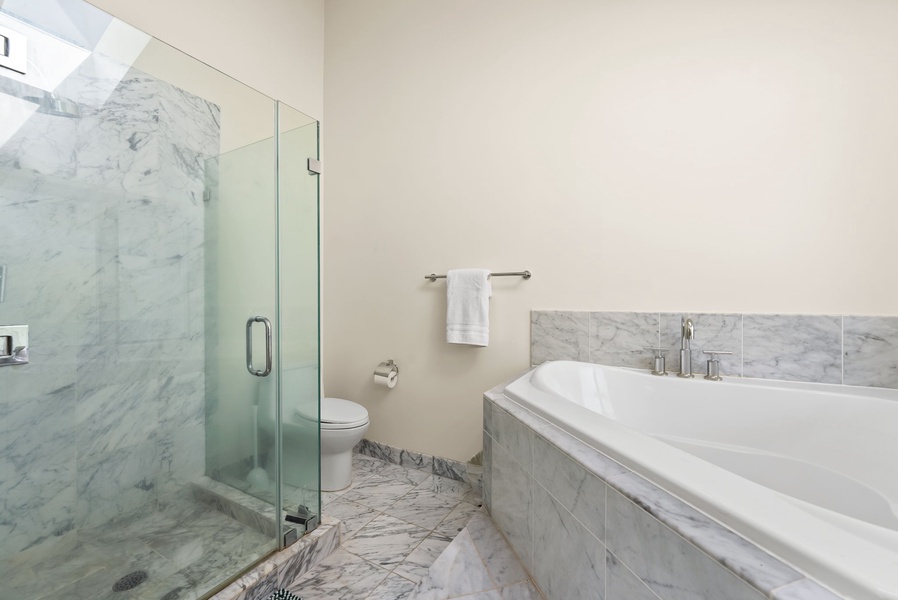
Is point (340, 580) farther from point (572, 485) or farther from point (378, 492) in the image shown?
point (572, 485)

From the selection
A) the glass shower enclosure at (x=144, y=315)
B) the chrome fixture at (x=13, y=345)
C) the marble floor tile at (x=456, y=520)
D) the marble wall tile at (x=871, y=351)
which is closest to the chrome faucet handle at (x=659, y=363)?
the marble wall tile at (x=871, y=351)

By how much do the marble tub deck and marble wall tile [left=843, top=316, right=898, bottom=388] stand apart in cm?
Result: 155

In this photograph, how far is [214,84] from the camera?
143cm

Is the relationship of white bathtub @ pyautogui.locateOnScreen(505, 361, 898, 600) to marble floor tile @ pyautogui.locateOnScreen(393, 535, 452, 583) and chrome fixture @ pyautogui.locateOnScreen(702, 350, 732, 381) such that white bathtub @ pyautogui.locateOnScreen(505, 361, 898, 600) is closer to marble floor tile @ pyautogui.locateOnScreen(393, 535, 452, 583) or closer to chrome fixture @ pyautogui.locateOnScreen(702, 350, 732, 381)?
chrome fixture @ pyautogui.locateOnScreen(702, 350, 732, 381)

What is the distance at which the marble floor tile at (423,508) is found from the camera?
5.57 feet

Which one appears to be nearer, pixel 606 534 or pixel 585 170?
pixel 606 534

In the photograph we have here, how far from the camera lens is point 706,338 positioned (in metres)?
1.61

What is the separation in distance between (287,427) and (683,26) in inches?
90.9

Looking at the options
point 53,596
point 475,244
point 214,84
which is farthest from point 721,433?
point 214,84

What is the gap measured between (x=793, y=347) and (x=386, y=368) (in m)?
1.87

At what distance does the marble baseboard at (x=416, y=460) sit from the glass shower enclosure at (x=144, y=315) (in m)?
0.81

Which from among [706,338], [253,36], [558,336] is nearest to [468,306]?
[558,336]

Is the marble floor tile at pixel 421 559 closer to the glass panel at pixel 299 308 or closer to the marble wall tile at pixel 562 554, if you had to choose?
the glass panel at pixel 299 308

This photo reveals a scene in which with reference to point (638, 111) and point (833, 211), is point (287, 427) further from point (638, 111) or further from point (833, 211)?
point (833, 211)
